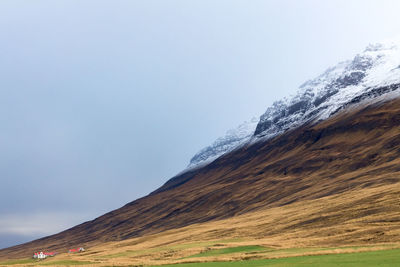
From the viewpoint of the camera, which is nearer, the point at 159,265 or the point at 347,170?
the point at 159,265

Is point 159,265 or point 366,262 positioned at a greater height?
point 159,265

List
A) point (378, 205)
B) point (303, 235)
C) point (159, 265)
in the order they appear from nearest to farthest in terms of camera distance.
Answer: point (159, 265) < point (303, 235) < point (378, 205)

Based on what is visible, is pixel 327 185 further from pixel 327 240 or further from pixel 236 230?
pixel 327 240

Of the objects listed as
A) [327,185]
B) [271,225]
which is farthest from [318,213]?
[327,185]

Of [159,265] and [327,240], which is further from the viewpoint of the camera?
[327,240]

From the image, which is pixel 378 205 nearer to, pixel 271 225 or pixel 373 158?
pixel 271 225

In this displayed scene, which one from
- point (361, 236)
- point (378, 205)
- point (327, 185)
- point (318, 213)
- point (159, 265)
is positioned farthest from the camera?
point (327, 185)

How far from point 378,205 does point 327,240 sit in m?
40.8

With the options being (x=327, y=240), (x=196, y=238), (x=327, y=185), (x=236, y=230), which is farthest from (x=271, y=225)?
(x=327, y=185)

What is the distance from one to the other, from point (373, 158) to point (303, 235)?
108358mm

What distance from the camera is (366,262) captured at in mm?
31594

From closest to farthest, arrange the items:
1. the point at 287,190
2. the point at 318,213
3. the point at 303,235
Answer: the point at 303,235 → the point at 318,213 → the point at 287,190

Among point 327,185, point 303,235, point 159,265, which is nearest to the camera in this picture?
point 159,265

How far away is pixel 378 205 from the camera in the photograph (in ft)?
351
